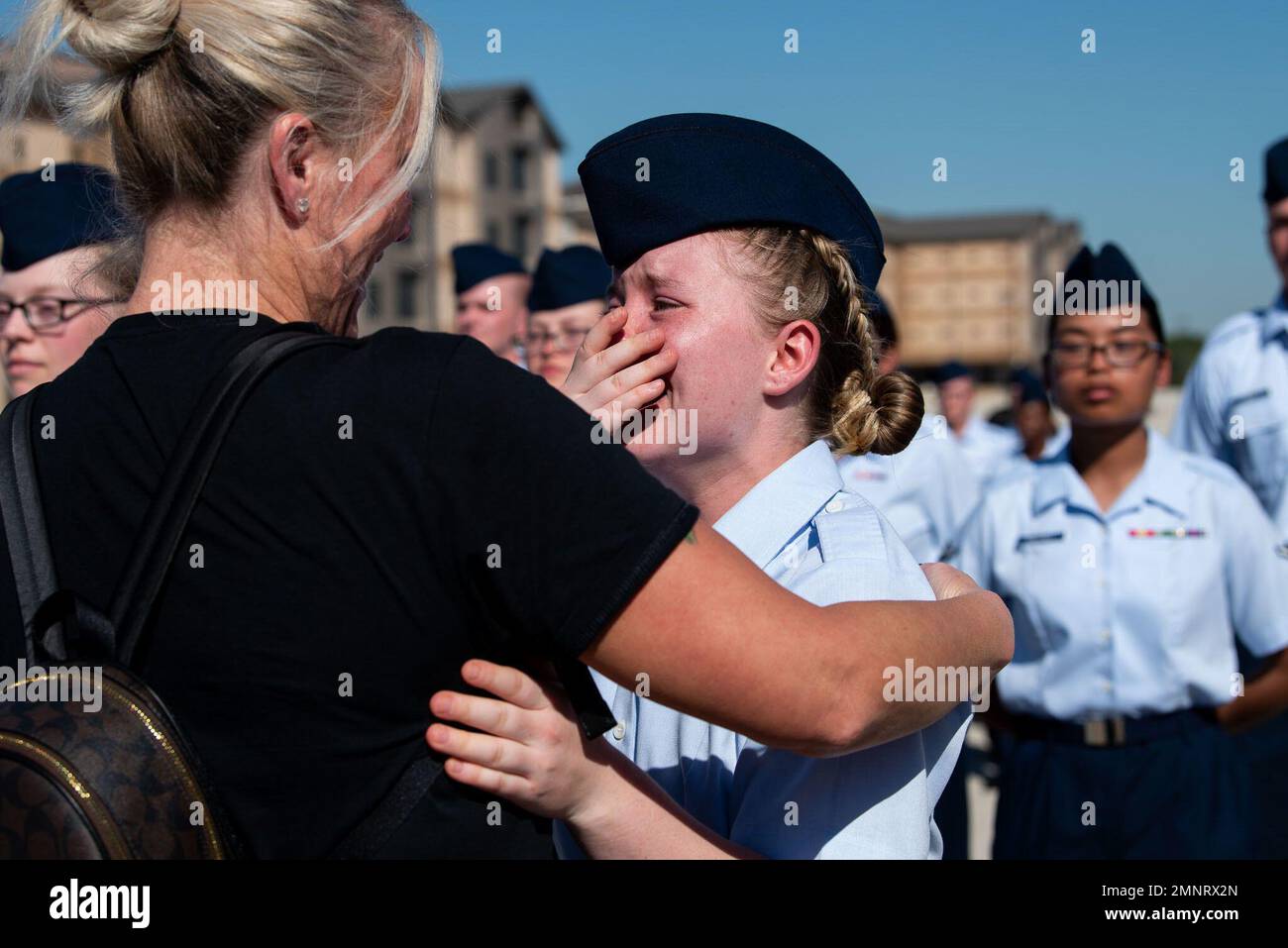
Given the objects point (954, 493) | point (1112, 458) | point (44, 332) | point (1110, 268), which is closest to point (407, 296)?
point (954, 493)

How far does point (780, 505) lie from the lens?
6.74ft

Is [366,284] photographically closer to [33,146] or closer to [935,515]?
[935,515]

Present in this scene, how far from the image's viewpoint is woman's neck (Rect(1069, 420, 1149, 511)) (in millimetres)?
4332

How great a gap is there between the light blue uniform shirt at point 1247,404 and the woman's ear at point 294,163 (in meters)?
4.30

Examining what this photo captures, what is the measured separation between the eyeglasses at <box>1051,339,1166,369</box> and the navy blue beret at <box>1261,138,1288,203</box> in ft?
4.01

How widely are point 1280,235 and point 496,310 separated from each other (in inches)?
142

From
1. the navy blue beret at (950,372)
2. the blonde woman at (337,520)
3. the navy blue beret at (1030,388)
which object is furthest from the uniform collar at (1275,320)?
the navy blue beret at (950,372)

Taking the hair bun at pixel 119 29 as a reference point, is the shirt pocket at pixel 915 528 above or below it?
below

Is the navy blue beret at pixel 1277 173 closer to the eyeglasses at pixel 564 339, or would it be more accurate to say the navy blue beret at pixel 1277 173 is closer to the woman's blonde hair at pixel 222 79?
the eyeglasses at pixel 564 339

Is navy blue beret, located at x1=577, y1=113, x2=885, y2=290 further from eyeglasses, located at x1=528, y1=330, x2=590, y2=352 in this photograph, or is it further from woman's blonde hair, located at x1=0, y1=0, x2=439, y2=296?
eyeglasses, located at x1=528, y1=330, x2=590, y2=352

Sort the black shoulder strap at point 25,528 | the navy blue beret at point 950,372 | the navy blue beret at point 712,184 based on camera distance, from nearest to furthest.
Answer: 1. the black shoulder strap at point 25,528
2. the navy blue beret at point 712,184
3. the navy blue beret at point 950,372

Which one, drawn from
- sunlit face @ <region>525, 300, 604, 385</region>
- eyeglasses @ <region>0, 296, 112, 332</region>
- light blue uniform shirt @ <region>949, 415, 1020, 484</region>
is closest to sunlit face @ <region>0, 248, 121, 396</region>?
eyeglasses @ <region>0, 296, 112, 332</region>

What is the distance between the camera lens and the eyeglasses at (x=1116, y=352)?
4.27 m
